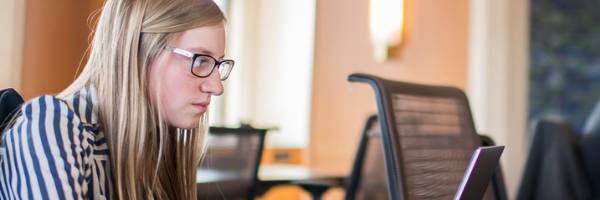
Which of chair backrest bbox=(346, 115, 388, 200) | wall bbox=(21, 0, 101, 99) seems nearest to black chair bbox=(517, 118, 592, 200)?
chair backrest bbox=(346, 115, 388, 200)

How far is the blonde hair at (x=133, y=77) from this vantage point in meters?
0.94

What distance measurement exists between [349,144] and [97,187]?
3.38 metres

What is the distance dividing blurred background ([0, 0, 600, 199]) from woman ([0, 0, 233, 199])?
9.19 feet

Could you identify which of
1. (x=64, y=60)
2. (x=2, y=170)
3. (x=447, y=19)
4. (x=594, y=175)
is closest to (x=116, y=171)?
(x=2, y=170)

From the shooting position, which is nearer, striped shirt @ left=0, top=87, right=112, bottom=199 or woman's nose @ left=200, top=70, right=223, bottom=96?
striped shirt @ left=0, top=87, right=112, bottom=199

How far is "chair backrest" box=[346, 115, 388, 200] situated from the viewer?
284 cm

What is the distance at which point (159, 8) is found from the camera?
3.19 ft

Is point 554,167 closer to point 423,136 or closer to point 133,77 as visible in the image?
point 423,136

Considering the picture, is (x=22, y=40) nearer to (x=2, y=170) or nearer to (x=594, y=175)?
(x=2, y=170)

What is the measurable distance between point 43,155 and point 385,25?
345cm

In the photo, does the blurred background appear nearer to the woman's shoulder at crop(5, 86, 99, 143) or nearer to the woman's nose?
the woman's nose

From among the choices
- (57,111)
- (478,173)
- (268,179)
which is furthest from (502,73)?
(57,111)

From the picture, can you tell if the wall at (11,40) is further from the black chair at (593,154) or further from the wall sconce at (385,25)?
the wall sconce at (385,25)

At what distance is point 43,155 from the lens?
829 millimetres
